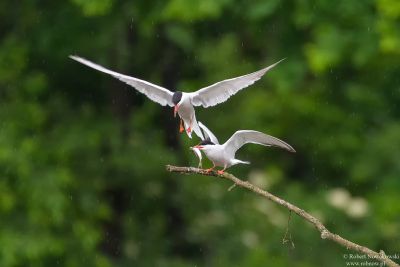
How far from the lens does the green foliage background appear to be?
40.0 feet

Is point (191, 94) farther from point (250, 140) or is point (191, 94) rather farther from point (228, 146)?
point (250, 140)

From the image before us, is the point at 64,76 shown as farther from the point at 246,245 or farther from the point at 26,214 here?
the point at 246,245

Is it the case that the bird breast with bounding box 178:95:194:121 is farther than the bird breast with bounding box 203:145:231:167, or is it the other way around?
the bird breast with bounding box 178:95:194:121

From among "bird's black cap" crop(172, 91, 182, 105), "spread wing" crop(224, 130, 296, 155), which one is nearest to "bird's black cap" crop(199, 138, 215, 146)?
"spread wing" crop(224, 130, 296, 155)

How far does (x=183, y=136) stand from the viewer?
14.2 m

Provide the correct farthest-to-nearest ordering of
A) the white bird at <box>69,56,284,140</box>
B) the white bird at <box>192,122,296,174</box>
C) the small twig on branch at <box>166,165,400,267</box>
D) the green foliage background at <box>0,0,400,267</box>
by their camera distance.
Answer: the green foliage background at <box>0,0,400,267</box>, the white bird at <box>69,56,284,140</box>, the white bird at <box>192,122,296,174</box>, the small twig on branch at <box>166,165,400,267</box>

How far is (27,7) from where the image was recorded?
14.0 metres

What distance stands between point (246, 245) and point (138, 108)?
2409mm

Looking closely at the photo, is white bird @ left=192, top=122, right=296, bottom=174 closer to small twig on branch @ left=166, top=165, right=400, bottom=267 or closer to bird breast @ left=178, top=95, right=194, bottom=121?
bird breast @ left=178, top=95, right=194, bottom=121

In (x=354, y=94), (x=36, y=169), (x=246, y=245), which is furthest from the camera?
(x=246, y=245)

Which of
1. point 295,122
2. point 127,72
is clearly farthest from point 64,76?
point 295,122

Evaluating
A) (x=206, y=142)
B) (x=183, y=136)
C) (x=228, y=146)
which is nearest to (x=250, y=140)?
(x=228, y=146)

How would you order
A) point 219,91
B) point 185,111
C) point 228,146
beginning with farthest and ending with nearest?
point 219,91 < point 185,111 < point 228,146

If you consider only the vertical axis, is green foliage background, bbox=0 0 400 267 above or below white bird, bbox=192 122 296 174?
below
